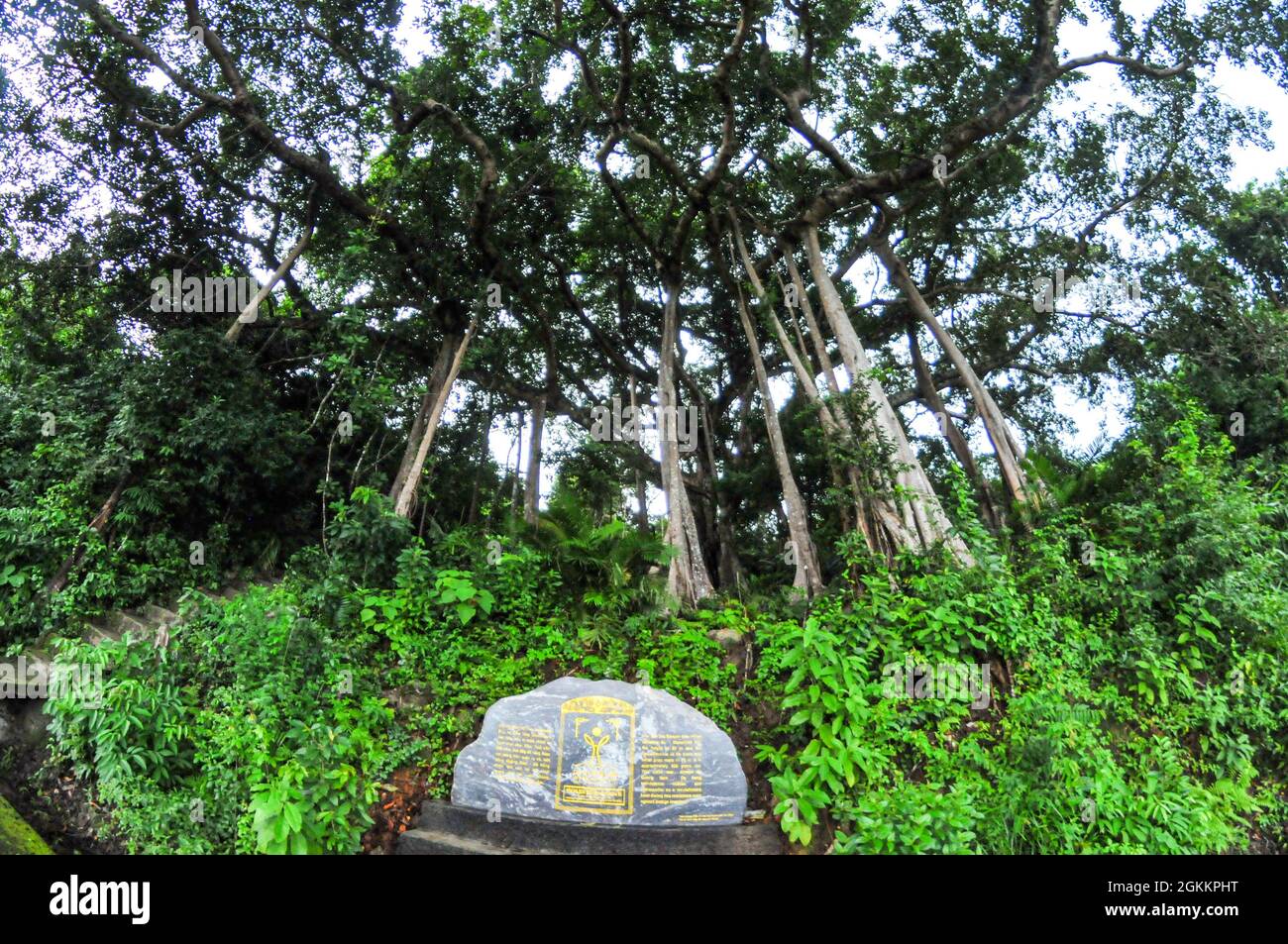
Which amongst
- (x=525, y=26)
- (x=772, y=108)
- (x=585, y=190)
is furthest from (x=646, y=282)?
(x=525, y=26)

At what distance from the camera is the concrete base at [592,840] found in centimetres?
487

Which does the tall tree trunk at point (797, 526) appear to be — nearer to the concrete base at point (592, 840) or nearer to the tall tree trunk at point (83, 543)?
the concrete base at point (592, 840)

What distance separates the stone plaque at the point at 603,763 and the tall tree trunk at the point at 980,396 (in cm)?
494

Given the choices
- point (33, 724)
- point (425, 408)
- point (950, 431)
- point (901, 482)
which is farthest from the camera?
point (950, 431)

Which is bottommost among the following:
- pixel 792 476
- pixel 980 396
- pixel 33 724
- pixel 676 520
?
pixel 33 724

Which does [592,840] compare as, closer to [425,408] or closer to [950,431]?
[425,408]

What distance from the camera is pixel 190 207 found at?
938 cm

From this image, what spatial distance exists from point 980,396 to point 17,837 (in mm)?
10351

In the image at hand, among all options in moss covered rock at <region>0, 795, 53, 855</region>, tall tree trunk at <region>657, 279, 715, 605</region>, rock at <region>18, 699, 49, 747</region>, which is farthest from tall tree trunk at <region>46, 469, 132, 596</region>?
tall tree trunk at <region>657, 279, 715, 605</region>

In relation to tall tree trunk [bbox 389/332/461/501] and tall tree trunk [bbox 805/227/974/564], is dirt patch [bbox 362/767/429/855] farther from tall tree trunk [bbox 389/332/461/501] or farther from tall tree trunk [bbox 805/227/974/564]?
tall tree trunk [bbox 805/227/974/564]

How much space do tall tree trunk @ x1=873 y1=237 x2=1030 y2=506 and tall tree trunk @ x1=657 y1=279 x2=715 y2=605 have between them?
10.8 ft

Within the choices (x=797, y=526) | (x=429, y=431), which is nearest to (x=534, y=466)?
(x=429, y=431)

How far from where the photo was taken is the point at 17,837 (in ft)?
15.4

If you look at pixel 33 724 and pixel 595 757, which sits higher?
pixel 33 724
